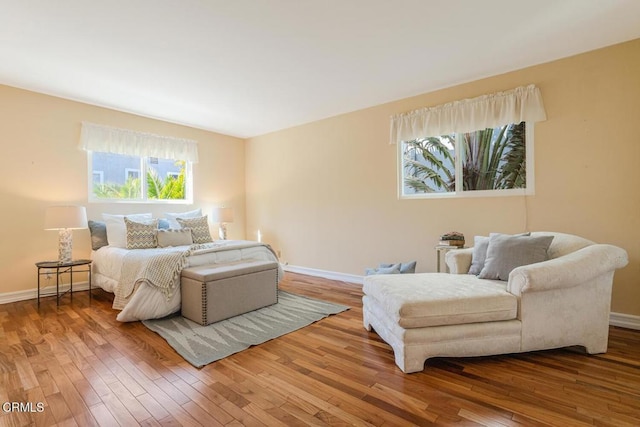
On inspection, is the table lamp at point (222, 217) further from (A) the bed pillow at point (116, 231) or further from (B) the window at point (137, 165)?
(A) the bed pillow at point (116, 231)

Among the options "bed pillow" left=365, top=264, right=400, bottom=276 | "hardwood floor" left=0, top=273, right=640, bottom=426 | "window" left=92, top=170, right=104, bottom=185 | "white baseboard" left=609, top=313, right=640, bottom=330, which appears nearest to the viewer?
"hardwood floor" left=0, top=273, right=640, bottom=426

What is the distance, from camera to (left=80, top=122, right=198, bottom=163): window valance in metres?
3.99

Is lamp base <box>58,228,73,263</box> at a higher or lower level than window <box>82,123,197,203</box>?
lower

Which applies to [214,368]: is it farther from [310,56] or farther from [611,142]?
[611,142]

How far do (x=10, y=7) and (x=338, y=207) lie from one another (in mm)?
3663

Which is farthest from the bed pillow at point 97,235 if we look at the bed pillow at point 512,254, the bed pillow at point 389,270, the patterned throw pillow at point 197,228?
the bed pillow at point 512,254

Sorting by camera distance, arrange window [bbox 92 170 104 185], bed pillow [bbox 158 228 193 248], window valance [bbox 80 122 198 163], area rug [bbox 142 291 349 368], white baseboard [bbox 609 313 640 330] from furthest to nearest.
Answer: window [bbox 92 170 104 185] < window valance [bbox 80 122 198 163] < bed pillow [bbox 158 228 193 248] < white baseboard [bbox 609 313 640 330] < area rug [bbox 142 291 349 368]

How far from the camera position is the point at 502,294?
6.72 ft

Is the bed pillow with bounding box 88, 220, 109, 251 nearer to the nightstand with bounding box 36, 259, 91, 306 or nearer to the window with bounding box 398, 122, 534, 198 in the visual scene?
the nightstand with bounding box 36, 259, 91, 306

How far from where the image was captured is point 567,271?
200 cm

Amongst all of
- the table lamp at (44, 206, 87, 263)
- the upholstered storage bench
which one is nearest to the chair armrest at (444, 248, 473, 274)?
the upholstered storage bench

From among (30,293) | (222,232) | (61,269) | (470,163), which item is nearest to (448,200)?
(470,163)

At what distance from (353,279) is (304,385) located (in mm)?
2552

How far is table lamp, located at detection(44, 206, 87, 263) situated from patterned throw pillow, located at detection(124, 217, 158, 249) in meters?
Result: 0.46
